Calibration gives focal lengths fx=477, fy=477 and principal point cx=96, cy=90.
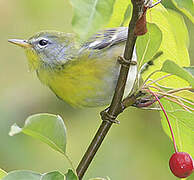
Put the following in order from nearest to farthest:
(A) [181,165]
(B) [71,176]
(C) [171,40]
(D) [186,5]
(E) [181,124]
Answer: (D) [186,5] → (B) [71,176] → (A) [181,165] → (E) [181,124] → (C) [171,40]

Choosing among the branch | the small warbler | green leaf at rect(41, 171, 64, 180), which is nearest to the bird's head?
the small warbler

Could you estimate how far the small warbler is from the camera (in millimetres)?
3326

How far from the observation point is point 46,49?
375cm

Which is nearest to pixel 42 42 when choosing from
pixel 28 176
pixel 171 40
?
pixel 171 40

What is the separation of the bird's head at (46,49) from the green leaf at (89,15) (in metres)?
1.81

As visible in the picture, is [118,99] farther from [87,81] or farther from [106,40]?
[106,40]

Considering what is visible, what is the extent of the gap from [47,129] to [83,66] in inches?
49.7

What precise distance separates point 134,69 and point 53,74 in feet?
1.97

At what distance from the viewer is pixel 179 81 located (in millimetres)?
2840

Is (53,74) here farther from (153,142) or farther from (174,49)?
(153,142)

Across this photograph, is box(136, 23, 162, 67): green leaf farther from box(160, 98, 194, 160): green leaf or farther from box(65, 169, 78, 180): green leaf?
box(65, 169, 78, 180): green leaf

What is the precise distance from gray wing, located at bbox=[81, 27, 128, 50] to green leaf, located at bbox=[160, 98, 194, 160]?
898mm

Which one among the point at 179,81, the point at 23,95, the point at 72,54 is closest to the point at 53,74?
the point at 72,54

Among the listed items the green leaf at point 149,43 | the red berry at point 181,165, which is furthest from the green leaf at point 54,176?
the green leaf at point 149,43
